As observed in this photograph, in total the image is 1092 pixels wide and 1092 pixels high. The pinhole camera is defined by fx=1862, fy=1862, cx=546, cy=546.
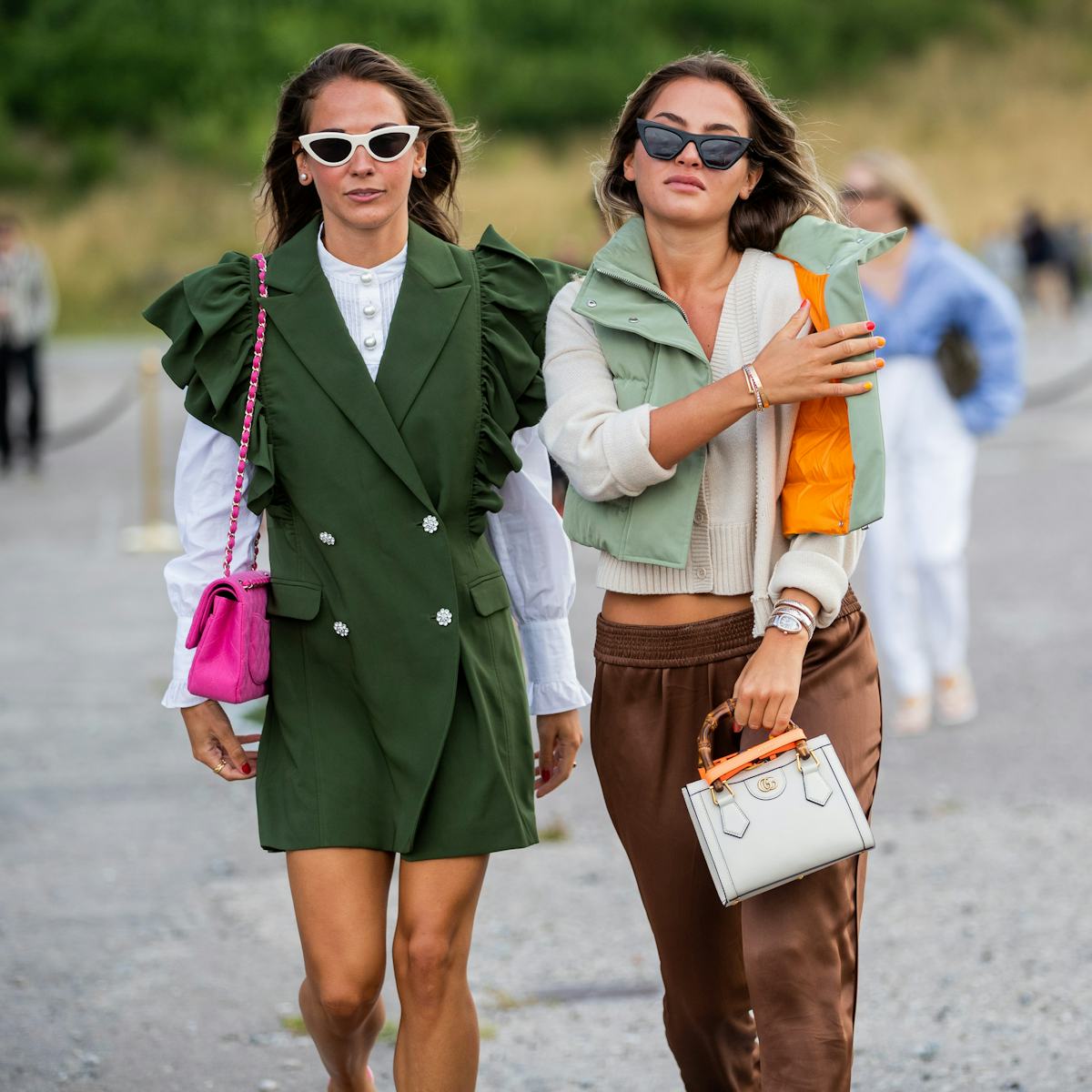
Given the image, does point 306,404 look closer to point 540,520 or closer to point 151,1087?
point 540,520

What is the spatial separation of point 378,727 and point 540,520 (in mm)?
522

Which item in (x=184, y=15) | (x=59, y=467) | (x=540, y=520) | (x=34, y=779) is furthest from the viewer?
(x=184, y=15)

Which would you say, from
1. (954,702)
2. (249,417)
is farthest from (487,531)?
(954,702)

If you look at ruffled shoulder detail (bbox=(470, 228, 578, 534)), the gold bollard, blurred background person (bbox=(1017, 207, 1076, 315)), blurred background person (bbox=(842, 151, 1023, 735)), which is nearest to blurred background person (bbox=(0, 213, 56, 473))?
the gold bollard

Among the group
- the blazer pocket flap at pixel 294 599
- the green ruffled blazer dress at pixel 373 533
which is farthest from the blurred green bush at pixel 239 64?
the blazer pocket flap at pixel 294 599

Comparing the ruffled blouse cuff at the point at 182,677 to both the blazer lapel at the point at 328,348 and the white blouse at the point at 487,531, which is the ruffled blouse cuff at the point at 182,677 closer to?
the white blouse at the point at 487,531

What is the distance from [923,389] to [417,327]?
4.28m

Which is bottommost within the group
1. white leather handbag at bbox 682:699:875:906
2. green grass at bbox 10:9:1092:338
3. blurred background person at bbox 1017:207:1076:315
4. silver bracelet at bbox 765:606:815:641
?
green grass at bbox 10:9:1092:338

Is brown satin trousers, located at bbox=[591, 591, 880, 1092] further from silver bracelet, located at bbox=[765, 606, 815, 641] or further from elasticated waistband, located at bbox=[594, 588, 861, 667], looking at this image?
silver bracelet, located at bbox=[765, 606, 815, 641]

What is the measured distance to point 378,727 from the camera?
10.9 ft

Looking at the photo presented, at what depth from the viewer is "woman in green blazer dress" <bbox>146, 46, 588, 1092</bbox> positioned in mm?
3281

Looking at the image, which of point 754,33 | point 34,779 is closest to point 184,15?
point 754,33

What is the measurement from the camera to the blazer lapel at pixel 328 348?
3.25m

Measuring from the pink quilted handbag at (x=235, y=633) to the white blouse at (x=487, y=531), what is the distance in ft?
0.30
